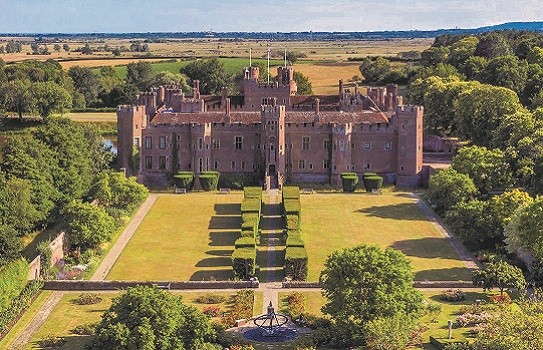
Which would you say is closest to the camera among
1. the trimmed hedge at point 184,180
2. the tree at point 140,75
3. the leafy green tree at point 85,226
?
the leafy green tree at point 85,226

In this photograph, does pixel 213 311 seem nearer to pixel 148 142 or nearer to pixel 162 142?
pixel 162 142

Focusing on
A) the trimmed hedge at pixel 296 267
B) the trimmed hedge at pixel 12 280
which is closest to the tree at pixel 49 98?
the trimmed hedge at pixel 12 280

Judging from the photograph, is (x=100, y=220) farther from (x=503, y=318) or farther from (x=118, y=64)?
(x=118, y=64)

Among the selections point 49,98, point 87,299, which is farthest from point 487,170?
point 49,98

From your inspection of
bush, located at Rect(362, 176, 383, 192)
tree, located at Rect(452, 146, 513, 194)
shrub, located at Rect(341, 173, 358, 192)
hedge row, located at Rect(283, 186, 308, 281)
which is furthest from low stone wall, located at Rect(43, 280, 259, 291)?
bush, located at Rect(362, 176, 383, 192)

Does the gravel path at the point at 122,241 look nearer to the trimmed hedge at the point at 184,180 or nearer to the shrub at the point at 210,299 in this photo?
the trimmed hedge at the point at 184,180

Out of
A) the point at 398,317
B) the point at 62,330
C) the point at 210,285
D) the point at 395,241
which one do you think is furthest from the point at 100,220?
the point at 398,317
